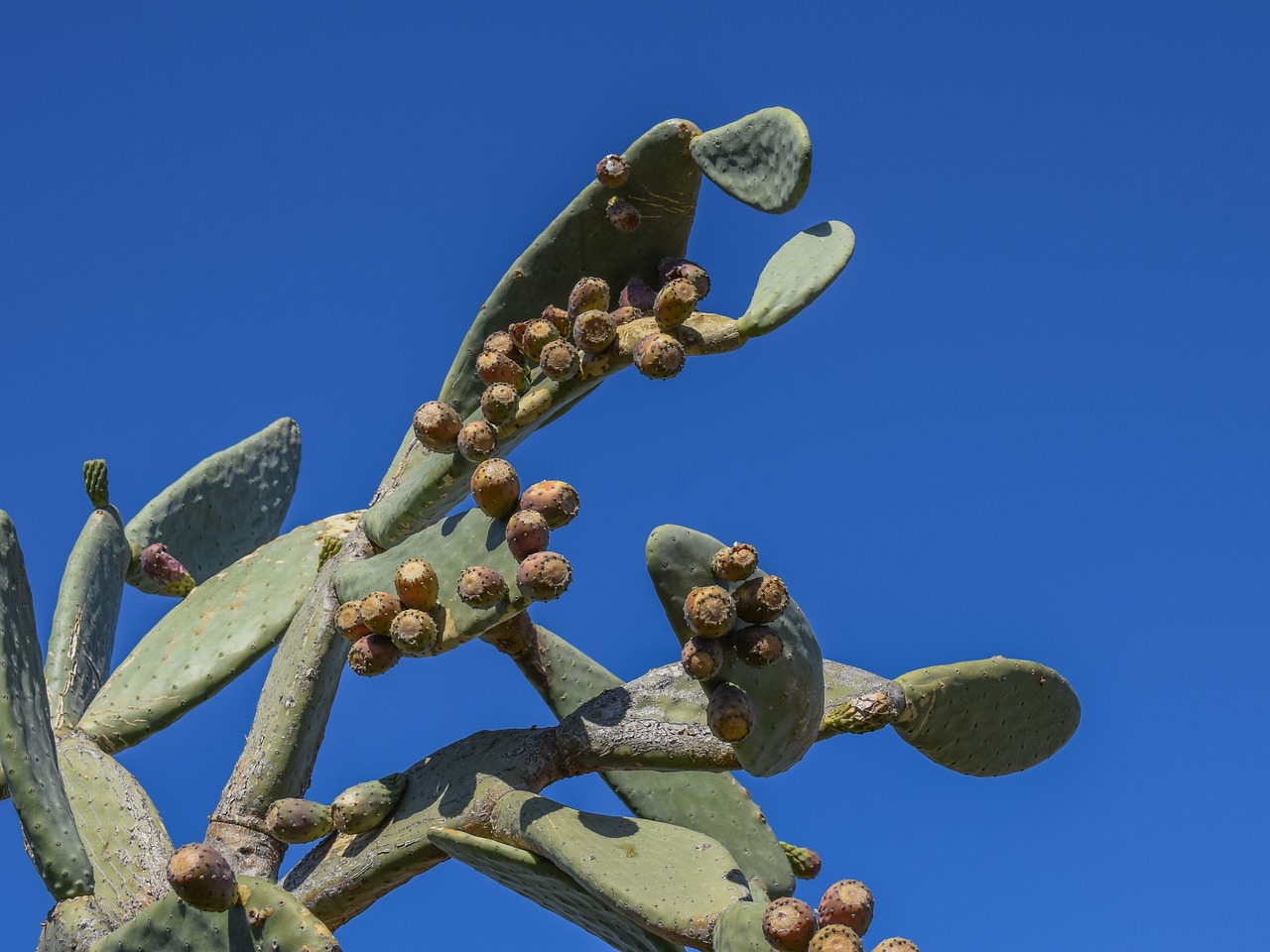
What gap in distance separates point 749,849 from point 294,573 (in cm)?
103

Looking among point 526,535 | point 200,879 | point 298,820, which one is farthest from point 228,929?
point 526,535

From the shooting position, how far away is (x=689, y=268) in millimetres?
3203

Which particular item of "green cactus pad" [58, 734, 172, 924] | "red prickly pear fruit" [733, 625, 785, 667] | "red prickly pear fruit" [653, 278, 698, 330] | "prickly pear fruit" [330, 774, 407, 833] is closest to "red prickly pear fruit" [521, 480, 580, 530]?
"red prickly pear fruit" [733, 625, 785, 667]

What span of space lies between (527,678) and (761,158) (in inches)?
39.7

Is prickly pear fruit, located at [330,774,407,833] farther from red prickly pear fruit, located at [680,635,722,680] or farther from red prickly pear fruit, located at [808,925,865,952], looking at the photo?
red prickly pear fruit, located at [808,925,865,952]

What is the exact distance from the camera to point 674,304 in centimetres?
294

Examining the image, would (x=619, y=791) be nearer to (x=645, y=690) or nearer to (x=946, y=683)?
(x=645, y=690)

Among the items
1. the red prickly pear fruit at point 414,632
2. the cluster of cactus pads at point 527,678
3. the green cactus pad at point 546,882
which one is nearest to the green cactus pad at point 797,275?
the cluster of cactus pads at point 527,678

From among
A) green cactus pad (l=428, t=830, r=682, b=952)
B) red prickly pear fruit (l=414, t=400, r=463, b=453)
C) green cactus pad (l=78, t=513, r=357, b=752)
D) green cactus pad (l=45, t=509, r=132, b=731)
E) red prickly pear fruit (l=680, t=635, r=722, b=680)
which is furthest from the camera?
green cactus pad (l=45, t=509, r=132, b=731)

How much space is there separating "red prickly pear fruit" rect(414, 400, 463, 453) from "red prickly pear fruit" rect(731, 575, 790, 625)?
67cm

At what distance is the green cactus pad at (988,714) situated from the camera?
9.93 ft

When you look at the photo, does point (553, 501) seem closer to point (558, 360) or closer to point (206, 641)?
point (558, 360)

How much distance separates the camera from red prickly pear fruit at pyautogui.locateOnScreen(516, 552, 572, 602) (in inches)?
98.4

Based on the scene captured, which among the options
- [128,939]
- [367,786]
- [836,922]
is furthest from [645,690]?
[128,939]
